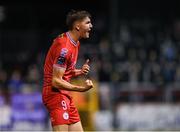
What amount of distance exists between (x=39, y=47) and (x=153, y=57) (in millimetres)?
→ 3989

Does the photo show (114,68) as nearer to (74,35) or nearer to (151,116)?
(151,116)

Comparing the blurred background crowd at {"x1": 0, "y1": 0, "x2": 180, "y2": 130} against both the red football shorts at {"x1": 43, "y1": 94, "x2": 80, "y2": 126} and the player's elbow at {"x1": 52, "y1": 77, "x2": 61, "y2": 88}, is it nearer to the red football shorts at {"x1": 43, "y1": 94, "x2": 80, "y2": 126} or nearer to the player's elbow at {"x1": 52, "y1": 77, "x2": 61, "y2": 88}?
the red football shorts at {"x1": 43, "y1": 94, "x2": 80, "y2": 126}

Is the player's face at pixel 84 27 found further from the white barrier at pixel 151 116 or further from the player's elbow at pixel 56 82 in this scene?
the white barrier at pixel 151 116

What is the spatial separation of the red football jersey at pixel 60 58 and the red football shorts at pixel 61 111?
0.08 metres

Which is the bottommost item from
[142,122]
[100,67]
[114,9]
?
[142,122]

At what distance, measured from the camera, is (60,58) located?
377 inches

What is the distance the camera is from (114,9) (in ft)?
78.0

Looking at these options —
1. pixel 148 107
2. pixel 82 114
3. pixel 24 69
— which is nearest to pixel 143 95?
pixel 148 107

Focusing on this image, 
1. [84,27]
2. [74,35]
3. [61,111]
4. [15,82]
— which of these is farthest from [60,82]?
[15,82]

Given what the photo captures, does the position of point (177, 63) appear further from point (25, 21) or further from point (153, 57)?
point (25, 21)

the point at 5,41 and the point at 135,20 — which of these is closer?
the point at 5,41

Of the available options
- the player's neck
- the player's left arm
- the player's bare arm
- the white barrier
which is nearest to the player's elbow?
the player's bare arm

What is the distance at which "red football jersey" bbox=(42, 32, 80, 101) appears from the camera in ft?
31.4

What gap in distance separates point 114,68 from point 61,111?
13323mm
